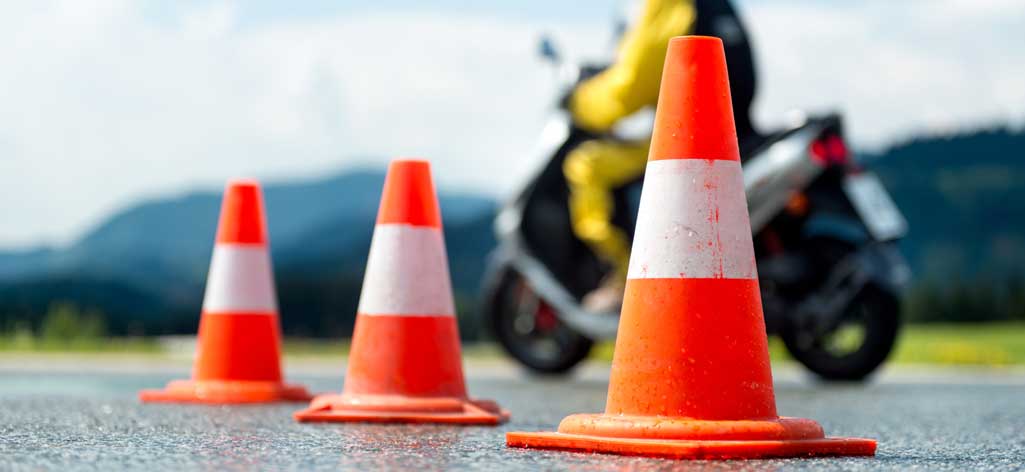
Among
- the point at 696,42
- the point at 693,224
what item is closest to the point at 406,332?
the point at 693,224

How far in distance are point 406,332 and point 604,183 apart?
156 inches

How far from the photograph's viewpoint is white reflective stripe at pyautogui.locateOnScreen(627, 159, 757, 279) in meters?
4.40

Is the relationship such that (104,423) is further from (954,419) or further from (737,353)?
(954,419)

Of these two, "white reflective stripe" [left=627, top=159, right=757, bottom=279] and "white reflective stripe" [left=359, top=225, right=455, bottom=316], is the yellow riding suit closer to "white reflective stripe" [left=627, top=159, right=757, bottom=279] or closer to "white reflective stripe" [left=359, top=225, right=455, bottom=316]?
"white reflective stripe" [left=359, top=225, right=455, bottom=316]

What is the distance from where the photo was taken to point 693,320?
4309 mm

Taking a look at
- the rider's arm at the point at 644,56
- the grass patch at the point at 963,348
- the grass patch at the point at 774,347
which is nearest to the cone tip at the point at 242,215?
the rider's arm at the point at 644,56

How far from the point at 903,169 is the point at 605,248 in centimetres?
6018

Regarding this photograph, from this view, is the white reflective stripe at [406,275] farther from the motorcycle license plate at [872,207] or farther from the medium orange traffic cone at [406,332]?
the motorcycle license plate at [872,207]

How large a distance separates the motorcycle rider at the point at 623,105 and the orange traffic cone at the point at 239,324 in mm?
2389

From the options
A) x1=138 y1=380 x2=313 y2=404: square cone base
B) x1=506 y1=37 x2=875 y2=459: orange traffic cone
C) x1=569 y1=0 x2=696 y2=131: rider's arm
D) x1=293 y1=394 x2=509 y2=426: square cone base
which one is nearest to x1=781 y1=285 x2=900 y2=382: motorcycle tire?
x1=569 y1=0 x2=696 y2=131: rider's arm

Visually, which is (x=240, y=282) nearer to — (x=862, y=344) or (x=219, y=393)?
(x=219, y=393)

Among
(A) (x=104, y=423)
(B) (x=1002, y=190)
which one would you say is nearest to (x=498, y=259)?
(A) (x=104, y=423)

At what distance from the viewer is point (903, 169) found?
67.6m

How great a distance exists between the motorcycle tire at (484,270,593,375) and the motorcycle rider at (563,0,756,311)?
1.38ft
